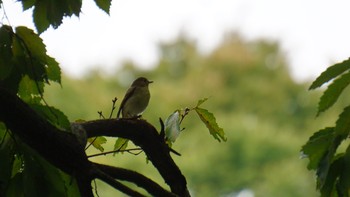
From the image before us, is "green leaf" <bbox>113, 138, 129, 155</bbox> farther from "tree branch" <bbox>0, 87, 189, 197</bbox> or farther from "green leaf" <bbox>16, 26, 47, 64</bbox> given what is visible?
"green leaf" <bbox>16, 26, 47, 64</bbox>

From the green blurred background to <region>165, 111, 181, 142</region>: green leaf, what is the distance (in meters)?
8.86

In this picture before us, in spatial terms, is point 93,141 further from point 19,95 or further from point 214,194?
point 214,194

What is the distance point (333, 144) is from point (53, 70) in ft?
1.87

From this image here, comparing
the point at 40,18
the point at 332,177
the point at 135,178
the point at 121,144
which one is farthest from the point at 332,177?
the point at 121,144

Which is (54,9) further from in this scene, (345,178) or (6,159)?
(345,178)

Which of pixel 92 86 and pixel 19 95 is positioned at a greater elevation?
pixel 92 86

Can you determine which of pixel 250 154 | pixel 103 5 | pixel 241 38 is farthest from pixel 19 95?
pixel 241 38

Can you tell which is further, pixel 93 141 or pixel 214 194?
pixel 214 194

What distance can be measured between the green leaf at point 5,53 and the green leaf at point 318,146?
535 millimetres

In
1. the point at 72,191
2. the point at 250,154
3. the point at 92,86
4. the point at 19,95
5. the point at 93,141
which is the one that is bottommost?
the point at 72,191

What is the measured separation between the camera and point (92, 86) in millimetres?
16359

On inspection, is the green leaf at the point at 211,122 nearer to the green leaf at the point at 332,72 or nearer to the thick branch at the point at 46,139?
the thick branch at the point at 46,139

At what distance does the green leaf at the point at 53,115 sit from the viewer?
1329 millimetres

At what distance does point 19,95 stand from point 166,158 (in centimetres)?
49
